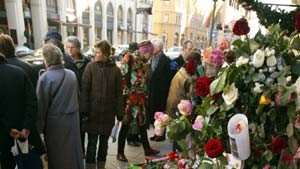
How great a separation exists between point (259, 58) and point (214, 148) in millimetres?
568

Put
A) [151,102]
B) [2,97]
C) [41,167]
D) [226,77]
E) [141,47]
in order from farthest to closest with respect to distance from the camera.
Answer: [151,102] → [141,47] → [41,167] → [2,97] → [226,77]

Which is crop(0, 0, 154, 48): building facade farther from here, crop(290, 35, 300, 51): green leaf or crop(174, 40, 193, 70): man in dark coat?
crop(290, 35, 300, 51): green leaf

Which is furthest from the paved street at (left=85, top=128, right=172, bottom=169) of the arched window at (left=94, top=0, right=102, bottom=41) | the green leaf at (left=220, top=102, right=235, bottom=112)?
the arched window at (left=94, top=0, right=102, bottom=41)

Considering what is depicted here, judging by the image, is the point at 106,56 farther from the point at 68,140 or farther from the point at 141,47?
the point at 68,140

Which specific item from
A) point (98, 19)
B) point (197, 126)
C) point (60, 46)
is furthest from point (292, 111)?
point (98, 19)

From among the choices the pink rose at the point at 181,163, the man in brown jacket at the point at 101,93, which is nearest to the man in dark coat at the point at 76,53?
the man in brown jacket at the point at 101,93

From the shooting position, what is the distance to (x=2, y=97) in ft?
9.53

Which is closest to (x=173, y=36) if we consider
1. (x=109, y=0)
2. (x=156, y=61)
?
(x=109, y=0)

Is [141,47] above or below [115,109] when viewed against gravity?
above

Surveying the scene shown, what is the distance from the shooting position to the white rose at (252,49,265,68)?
5.66 ft

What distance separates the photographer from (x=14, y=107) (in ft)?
9.66

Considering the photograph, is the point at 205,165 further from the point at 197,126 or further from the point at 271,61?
the point at 271,61

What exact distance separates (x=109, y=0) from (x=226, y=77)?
41618mm

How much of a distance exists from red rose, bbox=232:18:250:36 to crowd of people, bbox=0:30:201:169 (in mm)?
1955
